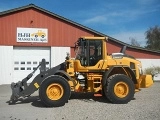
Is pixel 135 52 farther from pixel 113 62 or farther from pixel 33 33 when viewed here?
pixel 113 62

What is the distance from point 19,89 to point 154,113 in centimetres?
547

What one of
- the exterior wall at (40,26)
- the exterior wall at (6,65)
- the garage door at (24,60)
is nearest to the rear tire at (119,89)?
the garage door at (24,60)

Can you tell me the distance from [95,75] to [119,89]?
1.21 m

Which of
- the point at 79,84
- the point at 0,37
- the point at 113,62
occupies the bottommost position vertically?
the point at 79,84

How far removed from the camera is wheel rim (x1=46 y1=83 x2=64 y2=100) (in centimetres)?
1156

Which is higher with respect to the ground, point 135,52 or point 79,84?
point 135,52

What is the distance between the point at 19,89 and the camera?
39.3 feet

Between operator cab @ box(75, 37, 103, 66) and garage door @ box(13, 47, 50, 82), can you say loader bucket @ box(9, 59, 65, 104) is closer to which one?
operator cab @ box(75, 37, 103, 66)

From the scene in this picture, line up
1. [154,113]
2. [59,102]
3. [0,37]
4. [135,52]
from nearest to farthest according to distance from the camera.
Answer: [154,113] < [59,102] < [0,37] < [135,52]

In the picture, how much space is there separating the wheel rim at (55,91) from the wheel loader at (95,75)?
0.13ft

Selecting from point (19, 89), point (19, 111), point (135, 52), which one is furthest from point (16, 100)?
point (135, 52)

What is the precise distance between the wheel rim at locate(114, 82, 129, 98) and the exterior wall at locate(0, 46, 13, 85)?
11.5 meters

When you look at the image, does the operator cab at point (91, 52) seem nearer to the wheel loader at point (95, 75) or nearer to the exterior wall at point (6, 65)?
the wheel loader at point (95, 75)

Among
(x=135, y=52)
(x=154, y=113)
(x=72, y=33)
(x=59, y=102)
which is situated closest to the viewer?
(x=154, y=113)
